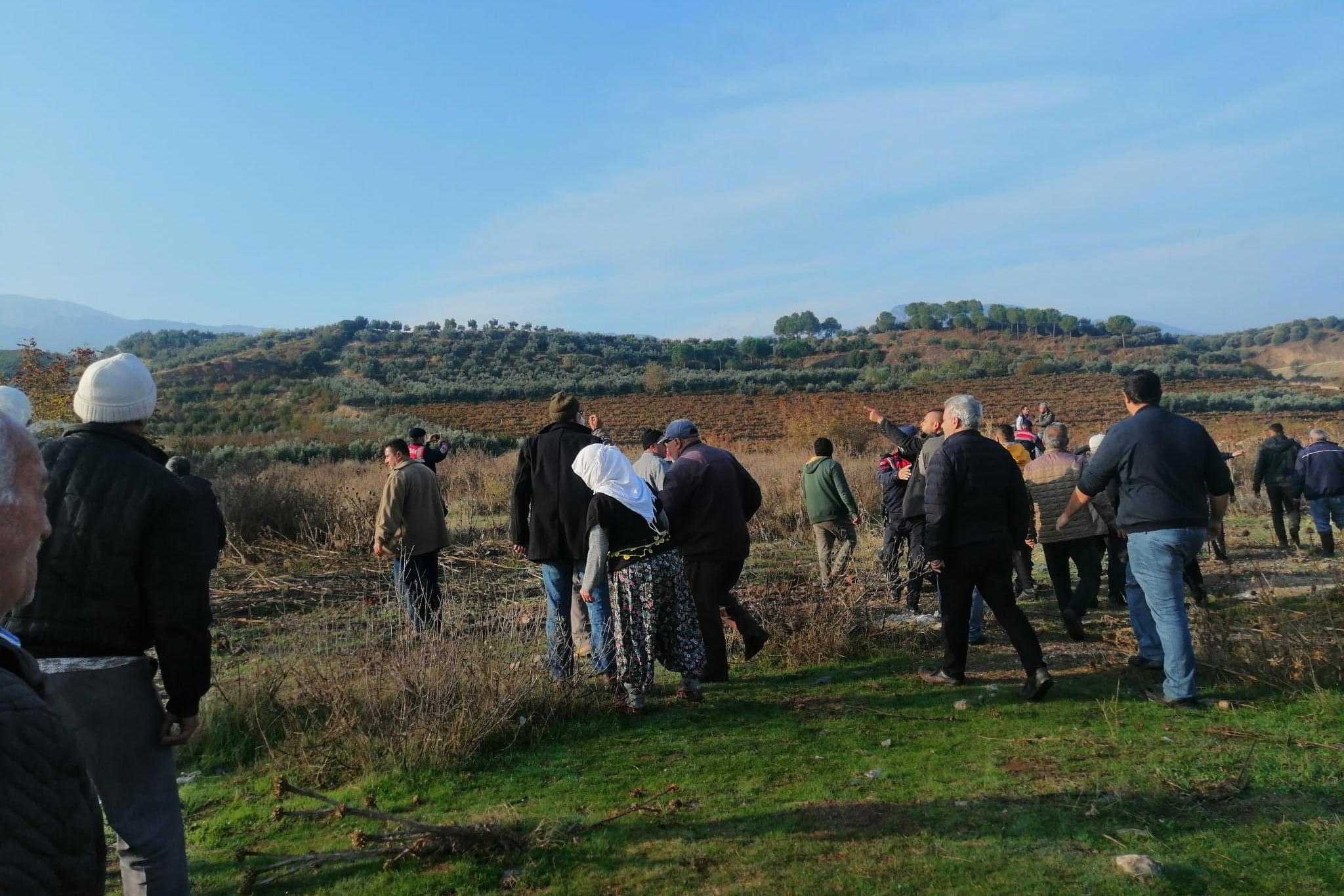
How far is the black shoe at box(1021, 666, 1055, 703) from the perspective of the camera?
5.65 meters

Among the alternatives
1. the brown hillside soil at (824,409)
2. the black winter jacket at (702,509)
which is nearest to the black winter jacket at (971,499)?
the black winter jacket at (702,509)

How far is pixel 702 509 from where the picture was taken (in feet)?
21.4

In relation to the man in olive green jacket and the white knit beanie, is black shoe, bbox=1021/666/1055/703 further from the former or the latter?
the white knit beanie

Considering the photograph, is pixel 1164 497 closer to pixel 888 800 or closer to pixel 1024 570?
pixel 888 800

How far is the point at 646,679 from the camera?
5.74 m

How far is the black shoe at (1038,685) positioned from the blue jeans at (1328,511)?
8.64 meters

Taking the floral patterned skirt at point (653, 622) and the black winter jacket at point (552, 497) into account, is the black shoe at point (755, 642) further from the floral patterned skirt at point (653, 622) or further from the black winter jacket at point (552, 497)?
the black winter jacket at point (552, 497)

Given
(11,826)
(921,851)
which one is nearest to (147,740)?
(11,826)

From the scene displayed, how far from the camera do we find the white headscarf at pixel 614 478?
570 centimetres

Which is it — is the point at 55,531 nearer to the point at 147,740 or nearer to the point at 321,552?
the point at 147,740

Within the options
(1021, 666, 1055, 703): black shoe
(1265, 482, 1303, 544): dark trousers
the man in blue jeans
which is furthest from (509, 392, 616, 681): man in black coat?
(1265, 482, 1303, 544): dark trousers

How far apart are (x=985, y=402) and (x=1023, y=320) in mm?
63081

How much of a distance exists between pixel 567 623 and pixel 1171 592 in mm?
4046

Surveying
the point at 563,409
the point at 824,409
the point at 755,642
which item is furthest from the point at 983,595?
the point at 824,409
